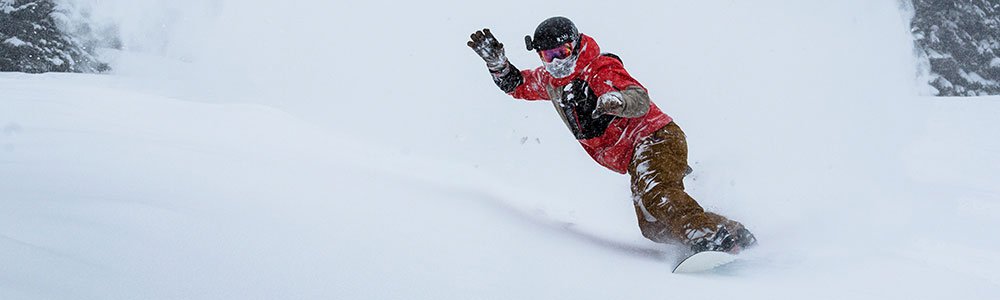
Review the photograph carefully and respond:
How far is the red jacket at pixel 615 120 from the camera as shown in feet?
11.1

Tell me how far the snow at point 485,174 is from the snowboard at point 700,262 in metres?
0.06

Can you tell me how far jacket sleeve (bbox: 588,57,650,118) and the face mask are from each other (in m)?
0.12

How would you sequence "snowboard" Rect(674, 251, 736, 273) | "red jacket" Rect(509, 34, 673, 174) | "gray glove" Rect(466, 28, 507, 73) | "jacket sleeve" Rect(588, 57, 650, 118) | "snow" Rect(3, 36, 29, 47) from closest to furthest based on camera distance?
"snowboard" Rect(674, 251, 736, 273) → "jacket sleeve" Rect(588, 57, 650, 118) → "red jacket" Rect(509, 34, 673, 174) → "gray glove" Rect(466, 28, 507, 73) → "snow" Rect(3, 36, 29, 47)

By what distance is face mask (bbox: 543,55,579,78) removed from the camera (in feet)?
11.4

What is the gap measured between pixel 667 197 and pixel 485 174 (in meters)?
2.21

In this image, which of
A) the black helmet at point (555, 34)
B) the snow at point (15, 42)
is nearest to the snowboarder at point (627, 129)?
the black helmet at point (555, 34)

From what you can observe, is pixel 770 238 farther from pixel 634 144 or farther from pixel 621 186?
pixel 621 186

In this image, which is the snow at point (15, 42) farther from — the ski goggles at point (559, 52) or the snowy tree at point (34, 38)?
the ski goggles at point (559, 52)

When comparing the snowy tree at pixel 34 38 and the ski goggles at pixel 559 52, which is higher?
the ski goggles at pixel 559 52

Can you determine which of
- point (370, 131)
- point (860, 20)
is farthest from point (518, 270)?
point (860, 20)

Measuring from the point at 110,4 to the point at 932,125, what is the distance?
2053 cm

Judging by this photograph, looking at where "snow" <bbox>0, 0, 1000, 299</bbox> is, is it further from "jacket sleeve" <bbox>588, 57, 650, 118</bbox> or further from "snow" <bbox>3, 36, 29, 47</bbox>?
"snow" <bbox>3, 36, 29, 47</bbox>

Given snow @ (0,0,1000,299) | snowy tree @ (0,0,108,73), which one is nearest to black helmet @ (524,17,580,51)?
snow @ (0,0,1000,299)

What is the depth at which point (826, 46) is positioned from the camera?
27.7 feet
